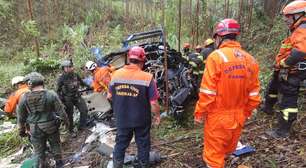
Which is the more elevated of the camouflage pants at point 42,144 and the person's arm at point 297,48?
the person's arm at point 297,48

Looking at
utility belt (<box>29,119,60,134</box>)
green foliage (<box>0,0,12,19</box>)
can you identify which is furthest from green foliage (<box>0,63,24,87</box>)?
utility belt (<box>29,119,60,134</box>)

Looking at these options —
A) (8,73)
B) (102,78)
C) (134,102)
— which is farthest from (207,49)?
(8,73)

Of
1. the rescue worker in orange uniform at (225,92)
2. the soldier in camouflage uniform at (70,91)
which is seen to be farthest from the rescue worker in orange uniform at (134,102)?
the soldier in camouflage uniform at (70,91)

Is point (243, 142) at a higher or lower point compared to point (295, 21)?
lower

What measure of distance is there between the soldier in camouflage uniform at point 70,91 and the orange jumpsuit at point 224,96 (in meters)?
4.26

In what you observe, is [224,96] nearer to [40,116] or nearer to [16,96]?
[40,116]

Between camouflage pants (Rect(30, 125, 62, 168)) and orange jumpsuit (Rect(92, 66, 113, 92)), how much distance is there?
2.10 meters

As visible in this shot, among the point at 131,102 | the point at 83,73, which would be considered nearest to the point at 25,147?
the point at 131,102

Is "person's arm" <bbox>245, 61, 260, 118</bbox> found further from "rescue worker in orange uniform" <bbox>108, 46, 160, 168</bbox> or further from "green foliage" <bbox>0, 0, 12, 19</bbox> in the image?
"green foliage" <bbox>0, 0, 12, 19</bbox>

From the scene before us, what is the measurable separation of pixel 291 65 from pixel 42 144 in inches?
157

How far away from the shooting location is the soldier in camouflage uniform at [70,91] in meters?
7.77

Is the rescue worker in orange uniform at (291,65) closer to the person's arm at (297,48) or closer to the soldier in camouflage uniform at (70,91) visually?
the person's arm at (297,48)

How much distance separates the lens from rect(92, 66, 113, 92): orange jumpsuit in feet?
25.8

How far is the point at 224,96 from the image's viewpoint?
4047 millimetres
